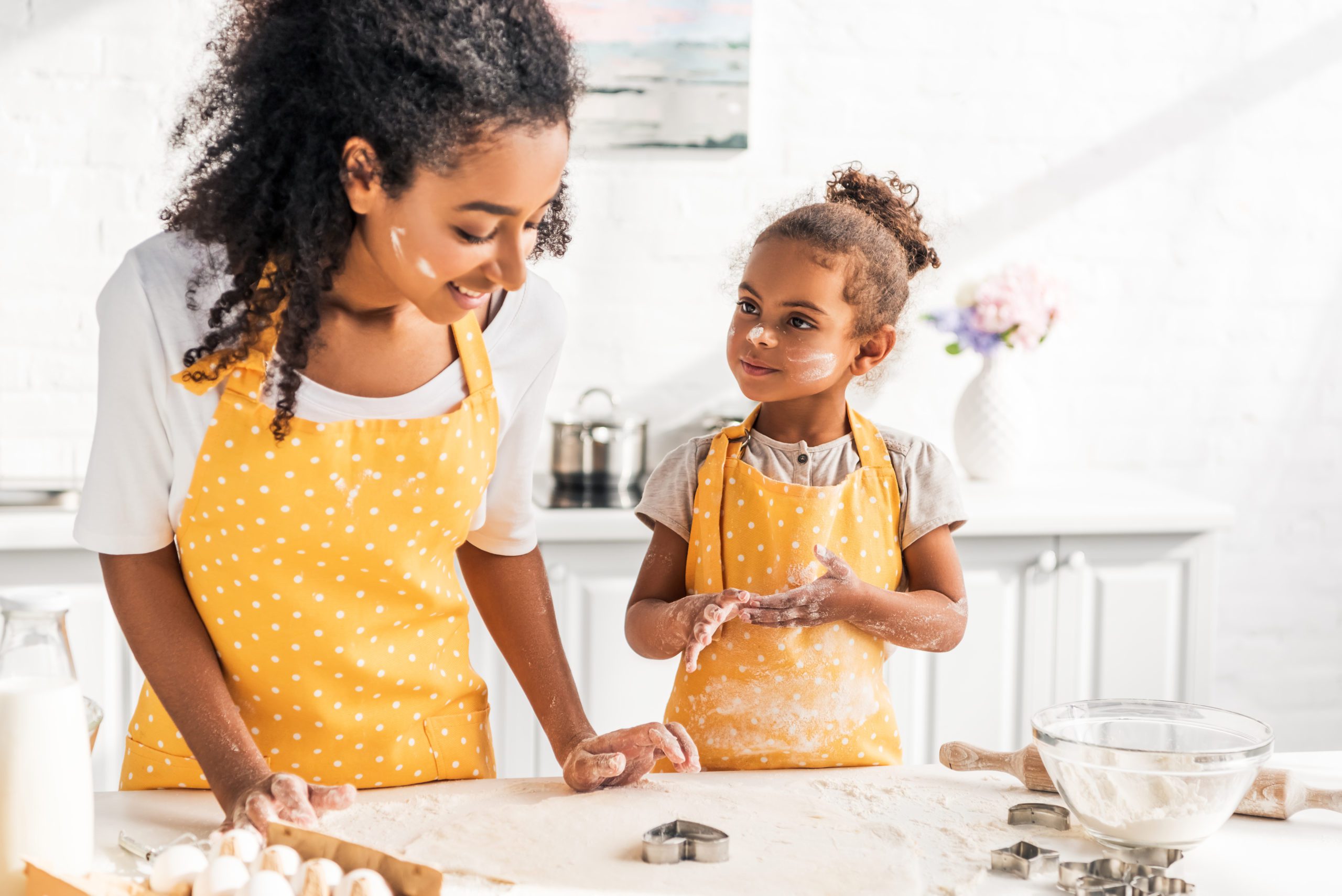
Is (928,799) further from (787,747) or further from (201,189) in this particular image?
(201,189)

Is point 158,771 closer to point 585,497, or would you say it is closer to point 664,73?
point 585,497

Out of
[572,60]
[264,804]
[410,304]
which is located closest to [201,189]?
[410,304]

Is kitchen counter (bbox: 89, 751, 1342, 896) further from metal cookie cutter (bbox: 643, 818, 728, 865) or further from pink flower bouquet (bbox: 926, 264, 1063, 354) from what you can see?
pink flower bouquet (bbox: 926, 264, 1063, 354)

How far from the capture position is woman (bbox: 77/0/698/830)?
3.03 feet

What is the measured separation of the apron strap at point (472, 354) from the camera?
1128 millimetres

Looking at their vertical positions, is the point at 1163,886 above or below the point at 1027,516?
below

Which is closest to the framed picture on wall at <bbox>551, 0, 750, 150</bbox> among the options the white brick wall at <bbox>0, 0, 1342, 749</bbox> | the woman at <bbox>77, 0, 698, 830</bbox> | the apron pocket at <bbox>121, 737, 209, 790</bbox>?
the white brick wall at <bbox>0, 0, 1342, 749</bbox>

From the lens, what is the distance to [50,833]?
0.81 m

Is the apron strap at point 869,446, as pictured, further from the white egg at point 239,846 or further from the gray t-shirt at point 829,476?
the white egg at point 239,846

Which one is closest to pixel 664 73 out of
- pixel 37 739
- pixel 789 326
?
pixel 789 326

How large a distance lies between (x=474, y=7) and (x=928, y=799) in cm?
76

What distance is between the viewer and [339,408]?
1062 millimetres

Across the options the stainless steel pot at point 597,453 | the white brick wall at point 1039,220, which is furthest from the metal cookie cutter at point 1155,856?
the white brick wall at point 1039,220

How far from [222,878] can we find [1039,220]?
2.50 metres
